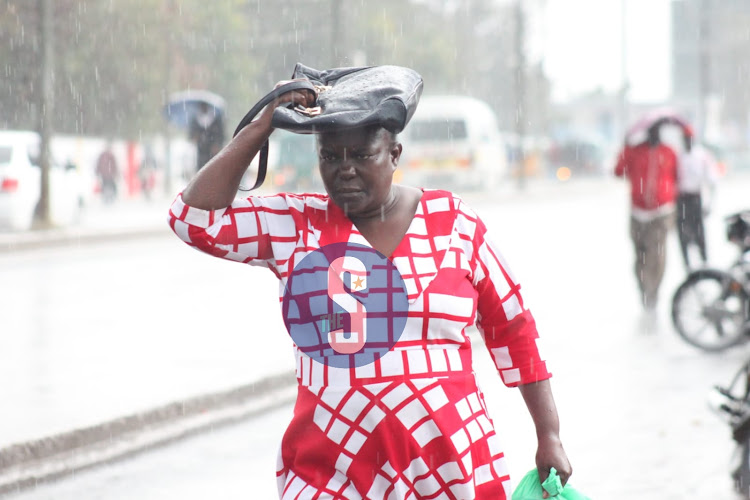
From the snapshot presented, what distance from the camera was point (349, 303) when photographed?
2.44 metres

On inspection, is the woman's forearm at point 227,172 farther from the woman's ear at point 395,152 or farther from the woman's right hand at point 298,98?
the woman's ear at point 395,152

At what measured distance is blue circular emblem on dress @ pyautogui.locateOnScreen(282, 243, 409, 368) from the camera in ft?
7.98

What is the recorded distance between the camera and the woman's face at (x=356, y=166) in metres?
2.47

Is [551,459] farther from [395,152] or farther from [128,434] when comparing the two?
[128,434]

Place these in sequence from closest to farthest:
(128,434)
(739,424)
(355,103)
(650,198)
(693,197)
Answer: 1. (355,103)
2. (739,424)
3. (128,434)
4. (650,198)
5. (693,197)

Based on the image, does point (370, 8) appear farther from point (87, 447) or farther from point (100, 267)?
point (87, 447)

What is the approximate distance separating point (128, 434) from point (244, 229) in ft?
13.6

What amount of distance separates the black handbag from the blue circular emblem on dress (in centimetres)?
26

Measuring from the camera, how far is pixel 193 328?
9.77 metres

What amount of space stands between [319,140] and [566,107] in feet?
392

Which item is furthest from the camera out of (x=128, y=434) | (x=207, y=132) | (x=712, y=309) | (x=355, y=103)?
(x=207, y=132)

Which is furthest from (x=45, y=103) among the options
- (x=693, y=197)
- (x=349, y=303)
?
(x=349, y=303)

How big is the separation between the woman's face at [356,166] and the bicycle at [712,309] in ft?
20.6

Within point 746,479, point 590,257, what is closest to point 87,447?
point 746,479
